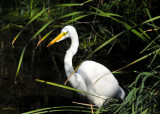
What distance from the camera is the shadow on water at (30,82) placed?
9.88 feet

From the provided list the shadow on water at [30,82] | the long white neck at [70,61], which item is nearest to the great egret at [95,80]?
the long white neck at [70,61]

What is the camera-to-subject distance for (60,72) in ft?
13.0

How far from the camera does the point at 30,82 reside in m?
3.55

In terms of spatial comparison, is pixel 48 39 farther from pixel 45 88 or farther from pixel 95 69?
pixel 95 69

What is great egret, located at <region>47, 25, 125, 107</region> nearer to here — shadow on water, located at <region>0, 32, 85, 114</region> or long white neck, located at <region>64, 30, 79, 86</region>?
long white neck, located at <region>64, 30, 79, 86</region>

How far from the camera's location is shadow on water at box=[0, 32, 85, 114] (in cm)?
301

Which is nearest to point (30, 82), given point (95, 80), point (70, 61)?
point (70, 61)

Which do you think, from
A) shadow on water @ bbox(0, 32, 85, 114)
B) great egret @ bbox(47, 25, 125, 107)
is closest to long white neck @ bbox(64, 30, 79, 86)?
great egret @ bbox(47, 25, 125, 107)

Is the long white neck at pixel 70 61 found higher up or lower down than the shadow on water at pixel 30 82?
higher up

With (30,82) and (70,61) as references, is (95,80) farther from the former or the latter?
(30,82)

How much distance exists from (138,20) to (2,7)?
12.2 ft

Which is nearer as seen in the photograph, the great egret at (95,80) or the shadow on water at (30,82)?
the great egret at (95,80)

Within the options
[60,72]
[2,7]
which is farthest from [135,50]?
[2,7]

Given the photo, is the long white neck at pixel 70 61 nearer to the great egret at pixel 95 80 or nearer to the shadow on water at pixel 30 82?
the great egret at pixel 95 80
